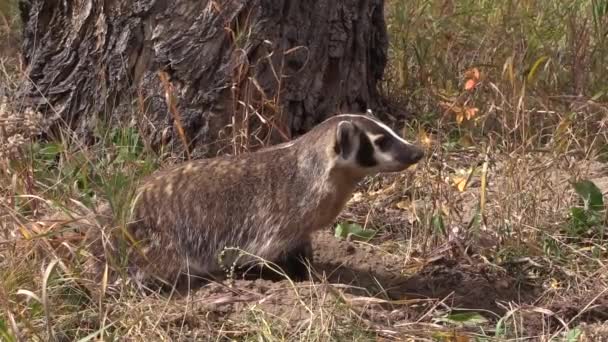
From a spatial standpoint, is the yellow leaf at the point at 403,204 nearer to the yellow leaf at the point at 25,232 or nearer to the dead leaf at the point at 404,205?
the dead leaf at the point at 404,205

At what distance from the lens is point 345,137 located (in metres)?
4.73

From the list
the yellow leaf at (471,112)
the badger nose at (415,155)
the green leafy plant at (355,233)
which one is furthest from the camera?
the yellow leaf at (471,112)

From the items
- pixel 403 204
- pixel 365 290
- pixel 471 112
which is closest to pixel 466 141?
pixel 471 112

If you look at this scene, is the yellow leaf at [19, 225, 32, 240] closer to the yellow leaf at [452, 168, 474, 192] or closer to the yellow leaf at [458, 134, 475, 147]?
the yellow leaf at [452, 168, 474, 192]

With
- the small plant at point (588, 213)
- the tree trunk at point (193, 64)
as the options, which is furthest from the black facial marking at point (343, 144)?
the small plant at point (588, 213)

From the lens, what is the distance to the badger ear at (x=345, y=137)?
472 cm

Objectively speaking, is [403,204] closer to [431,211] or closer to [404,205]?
[404,205]

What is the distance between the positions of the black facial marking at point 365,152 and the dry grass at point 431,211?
50cm

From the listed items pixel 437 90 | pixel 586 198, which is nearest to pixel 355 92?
pixel 437 90

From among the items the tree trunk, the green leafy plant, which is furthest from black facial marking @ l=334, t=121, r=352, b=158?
the tree trunk

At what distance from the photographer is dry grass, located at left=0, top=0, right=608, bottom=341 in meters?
4.21

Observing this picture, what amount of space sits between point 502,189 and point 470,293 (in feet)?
2.21

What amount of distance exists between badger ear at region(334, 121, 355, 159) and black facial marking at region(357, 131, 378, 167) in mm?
32

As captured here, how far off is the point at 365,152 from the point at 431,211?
22.5 inches
